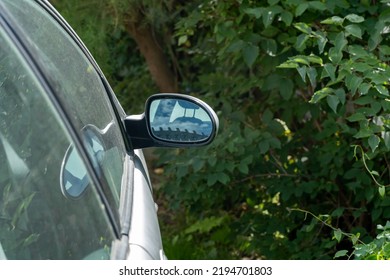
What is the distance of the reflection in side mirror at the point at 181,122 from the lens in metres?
3.05

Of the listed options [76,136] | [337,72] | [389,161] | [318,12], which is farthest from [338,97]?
[76,136]

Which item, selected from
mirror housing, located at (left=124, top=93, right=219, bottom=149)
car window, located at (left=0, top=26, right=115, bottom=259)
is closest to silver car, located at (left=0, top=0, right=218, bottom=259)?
car window, located at (left=0, top=26, right=115, bottom=259)

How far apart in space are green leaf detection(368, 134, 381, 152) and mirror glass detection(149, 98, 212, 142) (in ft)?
3.51

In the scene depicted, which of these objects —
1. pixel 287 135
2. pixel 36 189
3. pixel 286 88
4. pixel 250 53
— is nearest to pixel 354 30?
pixel 250 53

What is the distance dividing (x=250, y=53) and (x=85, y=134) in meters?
2.46

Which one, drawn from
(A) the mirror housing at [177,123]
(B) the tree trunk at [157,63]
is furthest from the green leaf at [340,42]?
(B) the tree trunk at [157,63]

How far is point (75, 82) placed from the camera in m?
2.55

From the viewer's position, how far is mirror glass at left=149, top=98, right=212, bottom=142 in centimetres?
305

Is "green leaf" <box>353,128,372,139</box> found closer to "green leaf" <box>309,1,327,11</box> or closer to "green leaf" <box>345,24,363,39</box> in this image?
"green leaf" <box>345,24,363,39</box>

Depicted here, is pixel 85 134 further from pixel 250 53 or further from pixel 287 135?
pixel 287 135

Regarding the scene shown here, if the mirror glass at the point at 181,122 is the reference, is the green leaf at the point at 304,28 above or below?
below

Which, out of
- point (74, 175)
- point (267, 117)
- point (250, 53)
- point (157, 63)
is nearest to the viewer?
point (74, 175)

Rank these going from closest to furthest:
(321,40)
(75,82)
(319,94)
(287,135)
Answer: (75,82) < (319,94) < (321,40) < (287,135)

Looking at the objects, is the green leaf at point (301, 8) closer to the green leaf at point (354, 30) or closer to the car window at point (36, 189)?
the green leaf at point (354, 30)
